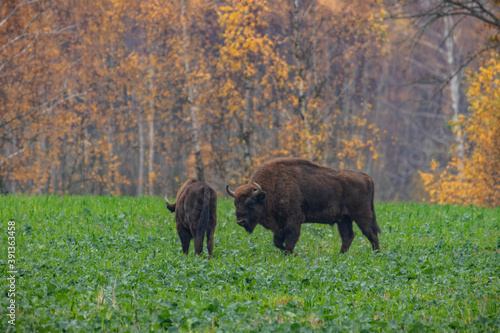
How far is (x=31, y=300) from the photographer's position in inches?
263

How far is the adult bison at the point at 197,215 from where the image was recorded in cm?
1048

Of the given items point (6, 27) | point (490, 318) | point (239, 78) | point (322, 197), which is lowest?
point (490, 318)

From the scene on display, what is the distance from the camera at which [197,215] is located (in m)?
10.7

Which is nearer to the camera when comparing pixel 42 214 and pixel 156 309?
pixel 156 309

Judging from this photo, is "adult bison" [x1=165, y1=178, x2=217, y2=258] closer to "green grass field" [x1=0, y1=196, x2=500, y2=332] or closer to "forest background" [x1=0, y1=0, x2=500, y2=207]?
"green grass field" [x1=0, y1=196, x2=500, y2=332]

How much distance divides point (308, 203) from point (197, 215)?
2.57 meters

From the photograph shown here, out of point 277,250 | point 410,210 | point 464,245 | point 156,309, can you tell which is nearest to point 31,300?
point 156,309

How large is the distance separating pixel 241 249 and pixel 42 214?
16.8 feet

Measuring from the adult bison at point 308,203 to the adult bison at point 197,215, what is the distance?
0.98 metres

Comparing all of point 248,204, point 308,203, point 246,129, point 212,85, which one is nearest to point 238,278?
point 248,204

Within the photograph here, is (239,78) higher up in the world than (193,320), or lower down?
higher up

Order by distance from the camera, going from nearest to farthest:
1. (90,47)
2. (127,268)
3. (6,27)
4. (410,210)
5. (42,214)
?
(127,268) → (42,214) → (410,210) → (6,27) → (90,47)

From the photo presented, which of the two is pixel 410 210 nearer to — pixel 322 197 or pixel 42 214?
pixel 322 197

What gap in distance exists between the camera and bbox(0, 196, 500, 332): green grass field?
6211 millimetres
